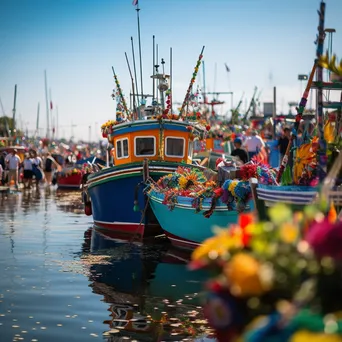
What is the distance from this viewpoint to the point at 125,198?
16.8 meters

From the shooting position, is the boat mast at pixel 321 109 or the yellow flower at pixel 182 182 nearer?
the boat mast at pixel 321 109

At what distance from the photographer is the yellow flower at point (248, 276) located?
10.6 ft

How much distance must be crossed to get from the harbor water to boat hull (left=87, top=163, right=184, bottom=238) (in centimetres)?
46

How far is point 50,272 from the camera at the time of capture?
11328 mm

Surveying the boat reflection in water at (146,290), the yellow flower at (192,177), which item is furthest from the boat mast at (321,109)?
the yellow flower at (192,177)

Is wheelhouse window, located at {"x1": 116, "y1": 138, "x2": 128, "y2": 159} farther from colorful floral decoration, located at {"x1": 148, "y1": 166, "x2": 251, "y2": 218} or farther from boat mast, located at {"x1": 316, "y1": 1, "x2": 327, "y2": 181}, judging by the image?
boat mast, located at {"x1": 316, "y1": 1, "x2": 327, "y2": 181}

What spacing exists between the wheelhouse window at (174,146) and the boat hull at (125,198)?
4.46ft

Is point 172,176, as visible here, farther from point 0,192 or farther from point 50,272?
point 0,192

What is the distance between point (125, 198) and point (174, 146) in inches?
68.0

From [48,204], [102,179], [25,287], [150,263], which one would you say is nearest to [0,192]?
[48,204]

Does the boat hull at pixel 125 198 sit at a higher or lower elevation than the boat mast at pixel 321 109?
lower

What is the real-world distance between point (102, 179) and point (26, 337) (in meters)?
9.93


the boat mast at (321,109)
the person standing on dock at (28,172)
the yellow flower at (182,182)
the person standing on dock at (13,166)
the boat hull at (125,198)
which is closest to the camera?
the boat mast at (321,109)

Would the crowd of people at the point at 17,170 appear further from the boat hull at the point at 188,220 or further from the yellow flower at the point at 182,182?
the yellow flower at the point at 182,182
